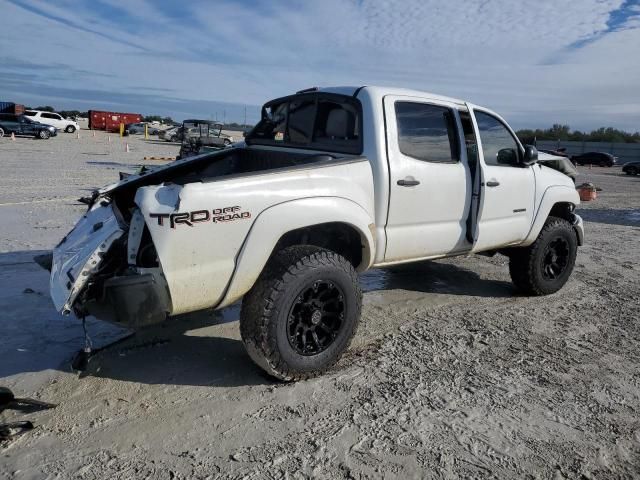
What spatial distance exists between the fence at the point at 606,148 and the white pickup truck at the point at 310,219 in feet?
163

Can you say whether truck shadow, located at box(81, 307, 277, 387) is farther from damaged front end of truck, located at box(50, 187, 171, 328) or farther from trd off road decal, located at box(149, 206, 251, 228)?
trd off road decal, located at box(149, 206, 251, 228)

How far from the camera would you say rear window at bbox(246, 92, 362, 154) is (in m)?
4.19

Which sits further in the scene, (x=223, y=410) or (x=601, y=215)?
(x=601, y=215)

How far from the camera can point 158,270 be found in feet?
9.81

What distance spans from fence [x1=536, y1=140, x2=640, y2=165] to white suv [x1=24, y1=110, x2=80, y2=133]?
41.0 metres

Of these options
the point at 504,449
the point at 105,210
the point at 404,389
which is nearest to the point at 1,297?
the point at 105,210

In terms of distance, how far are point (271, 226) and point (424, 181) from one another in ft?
4.83

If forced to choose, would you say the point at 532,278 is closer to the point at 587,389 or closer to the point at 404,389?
the point at 587,389

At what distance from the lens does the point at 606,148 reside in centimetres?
5303

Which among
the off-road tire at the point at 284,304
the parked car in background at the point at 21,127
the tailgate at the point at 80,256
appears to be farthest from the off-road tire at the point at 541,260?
the parked car in background at the point at 21,127

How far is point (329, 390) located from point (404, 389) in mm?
494

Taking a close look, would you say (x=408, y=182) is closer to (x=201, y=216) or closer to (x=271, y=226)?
(x=271, y=226)

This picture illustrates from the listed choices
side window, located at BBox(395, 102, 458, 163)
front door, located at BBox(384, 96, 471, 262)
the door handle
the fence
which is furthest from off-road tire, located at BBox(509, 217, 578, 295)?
the fence

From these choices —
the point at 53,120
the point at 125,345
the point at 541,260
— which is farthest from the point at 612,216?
the point at 53,120
